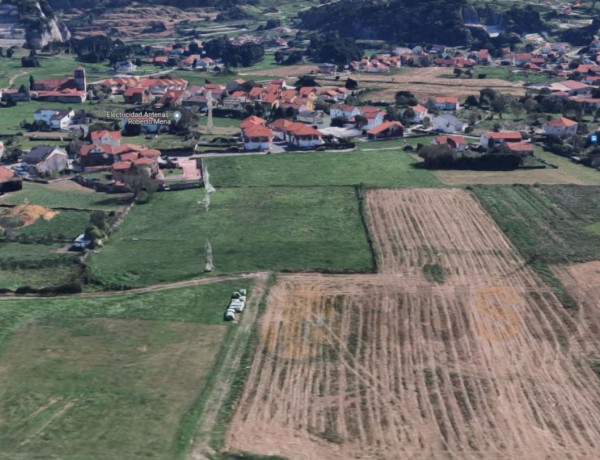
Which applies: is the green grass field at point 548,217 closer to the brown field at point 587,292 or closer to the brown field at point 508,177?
the brown field at point 587,292

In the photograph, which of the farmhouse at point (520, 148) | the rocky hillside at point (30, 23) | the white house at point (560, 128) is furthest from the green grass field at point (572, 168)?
the rocky hillside at point (30, 23)

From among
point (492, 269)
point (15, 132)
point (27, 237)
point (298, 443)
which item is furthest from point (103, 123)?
point (298, 443)

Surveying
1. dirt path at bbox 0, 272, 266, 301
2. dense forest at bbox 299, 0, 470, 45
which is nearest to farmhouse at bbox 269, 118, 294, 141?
dirt path at bbox 0, 272, 266, 301

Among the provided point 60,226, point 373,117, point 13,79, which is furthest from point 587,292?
point 13,79

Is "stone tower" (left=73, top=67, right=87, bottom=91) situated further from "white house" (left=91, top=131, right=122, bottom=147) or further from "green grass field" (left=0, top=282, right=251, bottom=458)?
"green grass field" (left=0, top=282, right=251, bottom=458)

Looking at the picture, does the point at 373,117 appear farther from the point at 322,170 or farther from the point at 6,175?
the point at 6,175

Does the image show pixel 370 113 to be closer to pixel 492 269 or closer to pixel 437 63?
pixel 492 269
